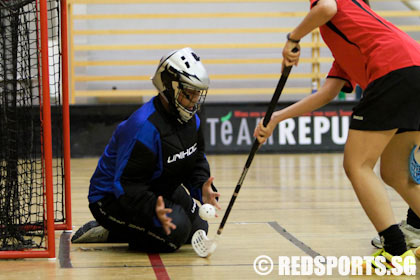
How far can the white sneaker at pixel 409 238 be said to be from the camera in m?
3.17

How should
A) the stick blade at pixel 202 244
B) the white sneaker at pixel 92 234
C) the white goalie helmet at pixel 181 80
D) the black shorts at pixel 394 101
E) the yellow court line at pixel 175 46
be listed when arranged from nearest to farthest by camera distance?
the black shorts at pixel 394 101 → the white goalie helmet at pixel 181 80 → the stick blade at pixel 202 244 → the white sneaker at pixel 92 234 → the yellow court line at pixel 175 46

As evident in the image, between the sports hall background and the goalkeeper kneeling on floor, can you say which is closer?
the goalkeeper kneeling on floor

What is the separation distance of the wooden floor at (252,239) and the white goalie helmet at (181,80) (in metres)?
0.70

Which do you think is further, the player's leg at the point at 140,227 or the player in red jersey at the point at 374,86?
the player's leg at the point at 140,227

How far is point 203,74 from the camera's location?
9.48ft

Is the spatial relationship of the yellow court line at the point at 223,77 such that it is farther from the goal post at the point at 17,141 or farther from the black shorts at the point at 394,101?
the black shorts at the point at 394,101

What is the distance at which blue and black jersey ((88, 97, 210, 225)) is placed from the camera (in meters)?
2.84

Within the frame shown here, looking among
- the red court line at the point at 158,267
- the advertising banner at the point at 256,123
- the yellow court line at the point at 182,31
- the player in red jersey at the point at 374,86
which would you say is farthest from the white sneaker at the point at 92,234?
the yellow court line at the point at 182,31

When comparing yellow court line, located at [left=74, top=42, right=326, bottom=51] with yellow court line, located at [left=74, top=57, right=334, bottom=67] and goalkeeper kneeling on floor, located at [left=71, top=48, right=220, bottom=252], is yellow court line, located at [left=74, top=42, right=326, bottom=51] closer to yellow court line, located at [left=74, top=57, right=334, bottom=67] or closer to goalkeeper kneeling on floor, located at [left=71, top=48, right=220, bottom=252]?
yellow court line, located at [left=74, top=57, right=334, bottom=67]

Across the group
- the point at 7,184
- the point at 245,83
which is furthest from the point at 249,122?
the point at 7,184

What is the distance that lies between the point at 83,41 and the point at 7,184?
674 cm

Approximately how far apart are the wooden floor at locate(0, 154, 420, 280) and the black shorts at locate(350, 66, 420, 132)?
631 mm

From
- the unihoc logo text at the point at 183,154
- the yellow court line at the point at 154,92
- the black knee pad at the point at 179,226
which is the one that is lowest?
the yellow court line at the point at 154,92

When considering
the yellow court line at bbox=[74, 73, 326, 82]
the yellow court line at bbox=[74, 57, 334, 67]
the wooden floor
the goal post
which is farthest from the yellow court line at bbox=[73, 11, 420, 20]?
the goal post
